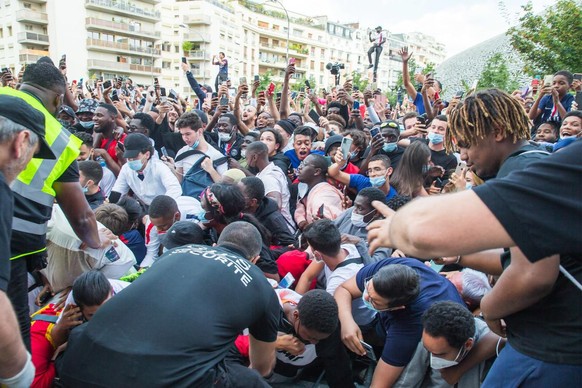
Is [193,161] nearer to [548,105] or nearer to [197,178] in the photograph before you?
[197,178]

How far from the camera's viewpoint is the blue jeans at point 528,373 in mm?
1453

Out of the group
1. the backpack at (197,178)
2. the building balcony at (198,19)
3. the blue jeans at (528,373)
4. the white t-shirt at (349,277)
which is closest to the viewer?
the blue jeans at (528,373)

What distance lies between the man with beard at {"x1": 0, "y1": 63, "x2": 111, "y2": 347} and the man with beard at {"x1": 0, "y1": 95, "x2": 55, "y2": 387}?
22cm

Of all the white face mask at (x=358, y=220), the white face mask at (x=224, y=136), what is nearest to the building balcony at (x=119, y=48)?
the white face mask at (x=224, y=136)

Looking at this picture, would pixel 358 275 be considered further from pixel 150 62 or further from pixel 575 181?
pixel 150 62

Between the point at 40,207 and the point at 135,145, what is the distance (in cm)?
252

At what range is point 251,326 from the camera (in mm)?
2346

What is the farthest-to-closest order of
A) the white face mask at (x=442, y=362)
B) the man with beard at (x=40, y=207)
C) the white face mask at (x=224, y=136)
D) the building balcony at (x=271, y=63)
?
the building balcony at (x=271, y=63) → the white face mask at (x=224, y=136) → the white face mask at (x=442, y=362) → the man with beard at (x=40, y=207)

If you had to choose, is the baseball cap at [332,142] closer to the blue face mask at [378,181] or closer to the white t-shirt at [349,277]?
the blue face mask at [378,181]

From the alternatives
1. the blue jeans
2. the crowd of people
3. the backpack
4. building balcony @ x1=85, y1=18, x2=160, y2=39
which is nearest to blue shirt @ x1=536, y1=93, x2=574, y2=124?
the crowd of people

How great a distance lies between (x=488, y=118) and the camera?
74.1 inches

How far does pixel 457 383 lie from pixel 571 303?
141cm

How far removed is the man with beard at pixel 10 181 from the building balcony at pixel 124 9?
5394 centimetres

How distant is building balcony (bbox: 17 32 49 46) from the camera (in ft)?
141
